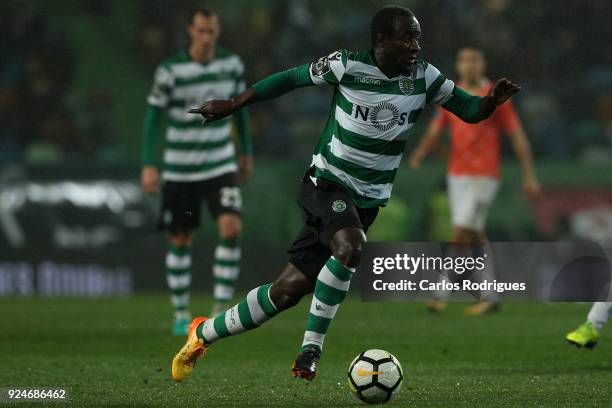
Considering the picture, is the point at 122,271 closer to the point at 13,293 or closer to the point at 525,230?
the point at 13,293

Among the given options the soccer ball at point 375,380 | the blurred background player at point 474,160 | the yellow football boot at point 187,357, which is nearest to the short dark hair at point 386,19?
the soccer ball at point 375,380

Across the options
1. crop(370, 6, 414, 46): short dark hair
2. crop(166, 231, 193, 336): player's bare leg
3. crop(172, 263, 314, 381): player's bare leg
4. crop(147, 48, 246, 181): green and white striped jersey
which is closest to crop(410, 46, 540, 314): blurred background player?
crop(147, 48, 246, 181): green and white striped jersey

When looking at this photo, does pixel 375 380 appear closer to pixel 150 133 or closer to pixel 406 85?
pixel 406 85

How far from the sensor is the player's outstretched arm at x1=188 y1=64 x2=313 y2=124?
5.45m

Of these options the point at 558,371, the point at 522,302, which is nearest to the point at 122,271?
the point at 522,302

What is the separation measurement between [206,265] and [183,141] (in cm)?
438

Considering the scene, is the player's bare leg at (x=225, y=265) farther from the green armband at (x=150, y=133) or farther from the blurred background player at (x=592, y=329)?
the blurred background player at (x=592, y=329)

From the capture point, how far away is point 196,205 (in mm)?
9125

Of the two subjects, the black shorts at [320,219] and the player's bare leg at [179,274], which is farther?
the player's bare leg at [179,274]

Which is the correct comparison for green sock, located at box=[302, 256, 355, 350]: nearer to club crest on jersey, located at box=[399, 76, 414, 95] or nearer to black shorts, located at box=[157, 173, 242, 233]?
club crest on jersey, located at box=[399, 76, 414, 95]

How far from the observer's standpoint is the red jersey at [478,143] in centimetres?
1080

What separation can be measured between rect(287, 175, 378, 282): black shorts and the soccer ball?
0.55 m

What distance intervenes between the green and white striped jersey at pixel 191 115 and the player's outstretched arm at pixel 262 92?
3556mm

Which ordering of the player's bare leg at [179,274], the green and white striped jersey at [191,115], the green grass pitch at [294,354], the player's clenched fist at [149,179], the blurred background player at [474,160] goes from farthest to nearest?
the blurred background player at [474,160], the green and white striped jersey at [191,115], the player's bare leg at [179,274], the player's clenched fist at [149,179], the green grass pitch at [294,354]
